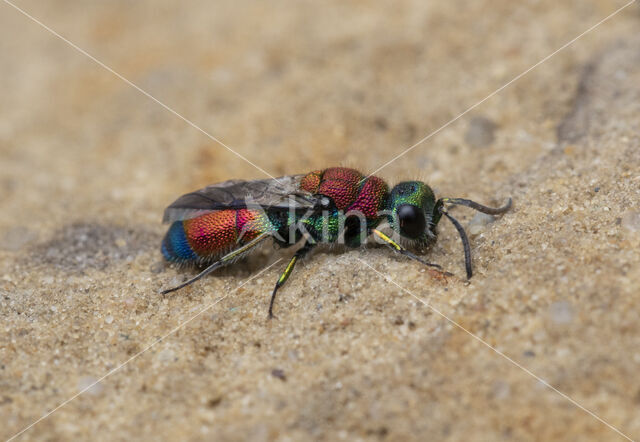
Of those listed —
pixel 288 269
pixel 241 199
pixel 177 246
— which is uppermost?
pixel 241 199

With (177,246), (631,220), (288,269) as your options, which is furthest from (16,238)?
(631,220)

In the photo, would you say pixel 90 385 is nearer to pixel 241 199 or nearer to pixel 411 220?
pixel 241 199

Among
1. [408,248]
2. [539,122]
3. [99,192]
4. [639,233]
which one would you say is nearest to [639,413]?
[639,233]

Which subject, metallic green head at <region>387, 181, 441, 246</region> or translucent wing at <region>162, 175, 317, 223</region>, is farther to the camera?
translucent wing at <region>162, 175, 317, 223</region>

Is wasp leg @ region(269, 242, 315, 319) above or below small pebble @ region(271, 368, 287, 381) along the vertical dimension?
above

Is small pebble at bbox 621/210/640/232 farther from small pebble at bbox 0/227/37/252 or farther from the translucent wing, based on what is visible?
small pebble at bbox 0/227/37/252

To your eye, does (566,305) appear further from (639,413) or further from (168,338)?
(168,338)

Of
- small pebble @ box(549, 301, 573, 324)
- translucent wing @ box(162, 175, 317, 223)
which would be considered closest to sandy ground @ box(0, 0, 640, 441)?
small pebble @ box(549, 301, 573, 324)
